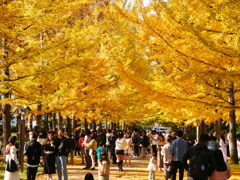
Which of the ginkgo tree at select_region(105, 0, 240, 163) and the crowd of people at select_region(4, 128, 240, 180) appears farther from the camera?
the ginkgo tree at select_region(105, 0, 240, 163)

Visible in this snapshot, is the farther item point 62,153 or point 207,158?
point 62,153

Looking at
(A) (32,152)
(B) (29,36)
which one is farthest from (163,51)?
(A) (32,152)

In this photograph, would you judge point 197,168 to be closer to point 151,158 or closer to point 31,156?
point 31,156

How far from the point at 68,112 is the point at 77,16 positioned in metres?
7.06

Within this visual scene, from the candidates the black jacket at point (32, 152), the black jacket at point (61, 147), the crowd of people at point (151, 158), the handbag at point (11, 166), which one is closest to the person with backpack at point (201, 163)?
the crowd of people at point (151, 158)

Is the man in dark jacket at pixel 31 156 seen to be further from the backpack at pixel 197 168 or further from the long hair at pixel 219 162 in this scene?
the long hair at pixel 219 162

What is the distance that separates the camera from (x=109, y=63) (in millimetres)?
18531

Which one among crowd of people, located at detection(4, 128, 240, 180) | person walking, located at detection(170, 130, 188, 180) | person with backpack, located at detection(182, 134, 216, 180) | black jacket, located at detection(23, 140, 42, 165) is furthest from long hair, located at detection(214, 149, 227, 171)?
black jacket, located at detection(23, 140, 42, 165)

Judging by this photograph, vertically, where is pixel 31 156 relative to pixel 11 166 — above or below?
above

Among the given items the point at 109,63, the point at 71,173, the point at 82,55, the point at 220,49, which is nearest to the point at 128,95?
the point at 109,63

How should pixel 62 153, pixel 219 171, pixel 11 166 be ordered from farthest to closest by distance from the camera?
1. pixel 62 153
2. pixel 11 166
3. pixel 219 171

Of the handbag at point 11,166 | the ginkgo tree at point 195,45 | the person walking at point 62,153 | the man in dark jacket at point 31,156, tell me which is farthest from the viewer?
the person walking at point 62,153

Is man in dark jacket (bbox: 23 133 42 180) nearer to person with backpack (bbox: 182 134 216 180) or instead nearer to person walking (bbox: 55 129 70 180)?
person walking (bbox: 55 129 70 180)

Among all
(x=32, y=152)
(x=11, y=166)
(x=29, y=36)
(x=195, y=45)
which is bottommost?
(x=11, y=166)
